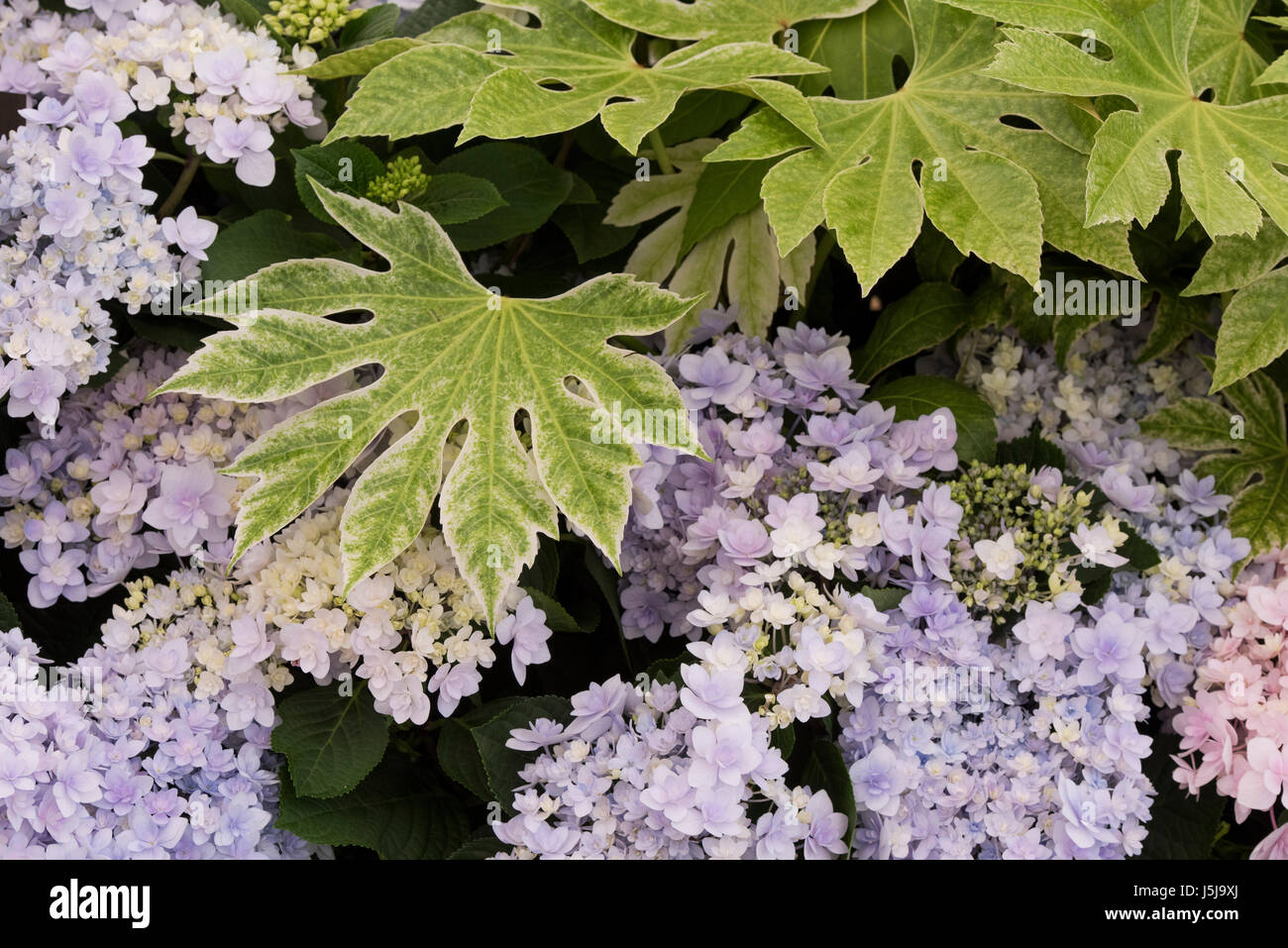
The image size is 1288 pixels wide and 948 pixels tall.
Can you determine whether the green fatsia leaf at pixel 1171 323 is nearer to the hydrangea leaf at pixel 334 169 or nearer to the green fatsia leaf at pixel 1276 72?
the green fatsia leaf at pixel 1276 72

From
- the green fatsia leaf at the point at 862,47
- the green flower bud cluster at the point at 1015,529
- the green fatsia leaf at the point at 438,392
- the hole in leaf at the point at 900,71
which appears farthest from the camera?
the hole in leaf at the point at 900,71

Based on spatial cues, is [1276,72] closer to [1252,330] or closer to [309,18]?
[1252,330]

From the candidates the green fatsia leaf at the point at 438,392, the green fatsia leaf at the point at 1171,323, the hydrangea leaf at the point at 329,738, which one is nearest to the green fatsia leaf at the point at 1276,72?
the green fatsia leaf at the point at 1171,323

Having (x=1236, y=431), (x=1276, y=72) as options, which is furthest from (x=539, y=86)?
(x=1236, y=431)

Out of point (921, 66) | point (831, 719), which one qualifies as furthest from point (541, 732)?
point (921, 66)

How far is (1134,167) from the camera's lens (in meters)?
0.87

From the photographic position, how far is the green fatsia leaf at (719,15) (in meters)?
1.01

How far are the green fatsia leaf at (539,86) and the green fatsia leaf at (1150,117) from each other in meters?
0.17

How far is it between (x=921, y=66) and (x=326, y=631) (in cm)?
68

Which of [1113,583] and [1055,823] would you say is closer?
[1055,823]

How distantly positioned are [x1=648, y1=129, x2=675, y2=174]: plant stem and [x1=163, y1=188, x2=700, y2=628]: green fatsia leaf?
9.2 inches

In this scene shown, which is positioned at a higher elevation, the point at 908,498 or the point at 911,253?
the point at 911,253
